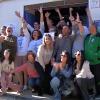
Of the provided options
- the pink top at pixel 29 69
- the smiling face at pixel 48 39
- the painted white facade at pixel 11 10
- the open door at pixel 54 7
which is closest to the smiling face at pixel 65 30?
the smiling face at pixel 48 39

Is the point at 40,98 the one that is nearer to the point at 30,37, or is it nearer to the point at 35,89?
the point at 35,89

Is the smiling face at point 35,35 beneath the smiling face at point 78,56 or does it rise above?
above

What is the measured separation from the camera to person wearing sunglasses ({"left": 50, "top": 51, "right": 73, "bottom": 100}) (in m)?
7.78

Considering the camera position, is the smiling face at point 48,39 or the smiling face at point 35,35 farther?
the smiling face at point 35,35

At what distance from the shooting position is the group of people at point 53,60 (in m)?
7.78

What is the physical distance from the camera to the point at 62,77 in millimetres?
7895

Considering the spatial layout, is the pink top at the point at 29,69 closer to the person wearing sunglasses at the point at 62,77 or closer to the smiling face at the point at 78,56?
the person wearing sunglasses at the point at 62,77

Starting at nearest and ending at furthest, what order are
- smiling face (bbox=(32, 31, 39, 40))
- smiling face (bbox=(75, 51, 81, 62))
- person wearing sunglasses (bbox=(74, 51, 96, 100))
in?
1. person wearing sunglasses (bbox=(74, 51, 96, 100))
2. smiling face (bbox=(75, 51, 81, 62))
3. smiling face (bbox=(32, 31, 39, 40))

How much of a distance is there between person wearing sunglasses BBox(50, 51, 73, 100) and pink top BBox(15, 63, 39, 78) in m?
0.54

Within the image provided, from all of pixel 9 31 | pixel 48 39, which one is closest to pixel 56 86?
pixel 48 39

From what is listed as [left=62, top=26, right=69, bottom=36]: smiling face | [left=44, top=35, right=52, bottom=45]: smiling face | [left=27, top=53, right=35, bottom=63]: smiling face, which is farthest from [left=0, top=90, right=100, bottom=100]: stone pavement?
[left=62, top=26, right=69, bottom=36]: smiling face

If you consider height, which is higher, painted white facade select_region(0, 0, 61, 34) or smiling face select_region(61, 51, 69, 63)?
painted white facade select_region(0, 0, 61, 34)

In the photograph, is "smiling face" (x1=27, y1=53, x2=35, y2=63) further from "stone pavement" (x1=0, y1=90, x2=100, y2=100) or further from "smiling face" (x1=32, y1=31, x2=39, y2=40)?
"stone pavement" (x1=0, y1=90, x2=100, y2=100)

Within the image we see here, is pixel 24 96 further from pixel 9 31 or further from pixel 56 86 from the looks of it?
pixel 9 31
